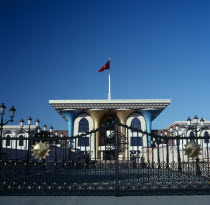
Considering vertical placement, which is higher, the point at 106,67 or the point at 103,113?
the point at 106,67

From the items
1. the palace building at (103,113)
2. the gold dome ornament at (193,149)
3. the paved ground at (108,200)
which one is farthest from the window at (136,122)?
the paved ground at (108,200)

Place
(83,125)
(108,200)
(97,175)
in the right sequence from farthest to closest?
(83,125) → (97,175) → (108,200)

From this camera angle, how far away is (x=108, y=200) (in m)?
6.54

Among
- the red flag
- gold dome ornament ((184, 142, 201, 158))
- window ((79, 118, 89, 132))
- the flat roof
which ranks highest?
the red flag

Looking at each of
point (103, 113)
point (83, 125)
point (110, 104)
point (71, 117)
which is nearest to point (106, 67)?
point (110, 104)

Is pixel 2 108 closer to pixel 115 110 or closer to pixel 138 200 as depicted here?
pixel 138 200

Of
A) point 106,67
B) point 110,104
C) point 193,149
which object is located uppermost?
point 106,67

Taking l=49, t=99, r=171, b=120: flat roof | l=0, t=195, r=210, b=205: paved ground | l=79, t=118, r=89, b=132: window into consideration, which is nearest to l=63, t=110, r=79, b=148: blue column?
l=49, t=99, r=171, b=120: flat roof

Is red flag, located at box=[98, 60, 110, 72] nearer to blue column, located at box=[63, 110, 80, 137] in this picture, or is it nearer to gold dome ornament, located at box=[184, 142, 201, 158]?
blue column, located at box=[63, 110, 80, 137]

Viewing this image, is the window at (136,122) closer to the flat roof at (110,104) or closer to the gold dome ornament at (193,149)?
Result: the flat roof at (110,104)

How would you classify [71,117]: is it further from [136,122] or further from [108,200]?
[108,200]

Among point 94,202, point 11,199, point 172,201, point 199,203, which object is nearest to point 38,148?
point 11,199

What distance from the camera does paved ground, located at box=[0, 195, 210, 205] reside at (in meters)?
6.26

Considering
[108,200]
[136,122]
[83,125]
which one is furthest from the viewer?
[83,125]
